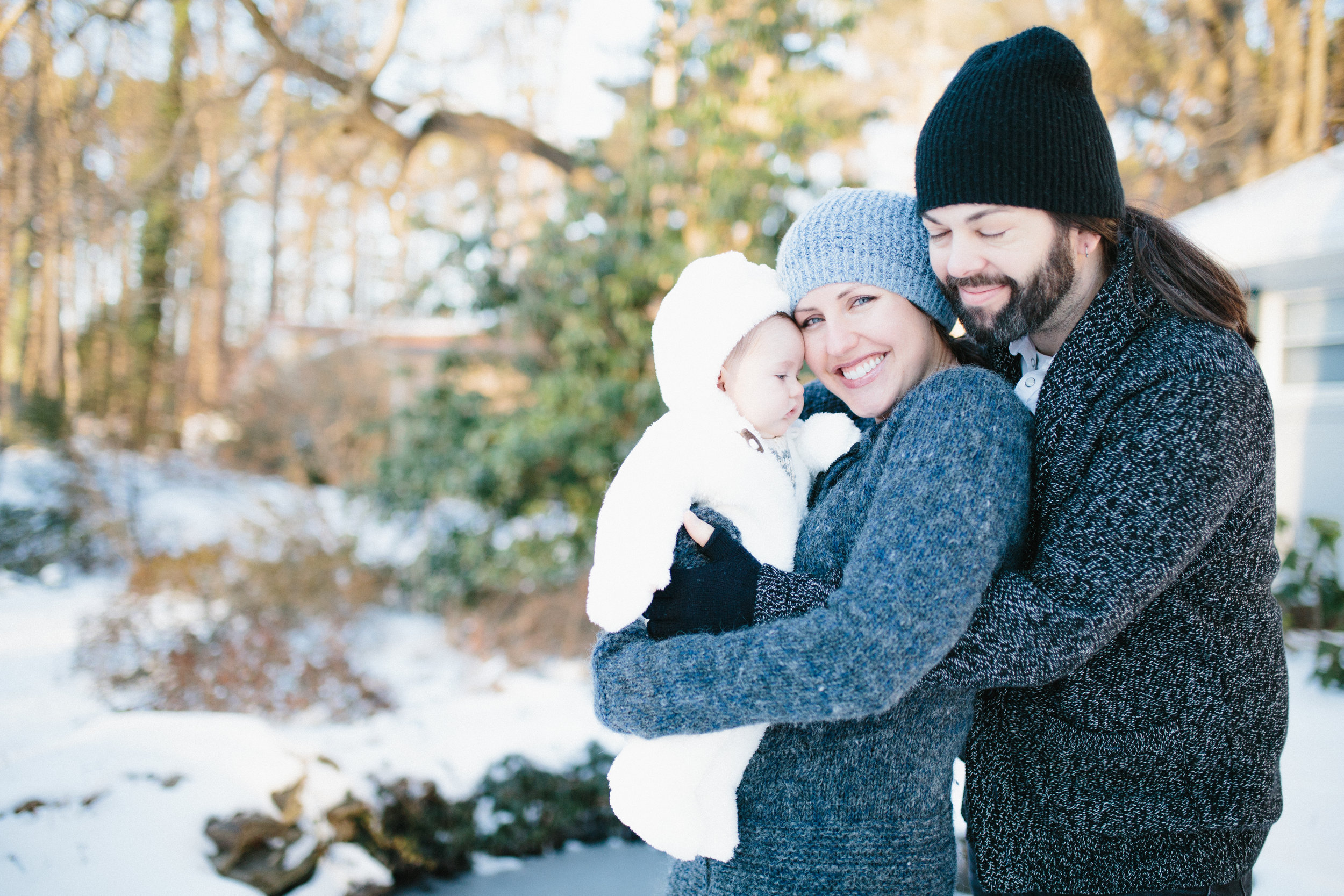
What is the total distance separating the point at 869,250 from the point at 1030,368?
415mm

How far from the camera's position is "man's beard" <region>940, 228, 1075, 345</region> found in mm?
Result: 1587

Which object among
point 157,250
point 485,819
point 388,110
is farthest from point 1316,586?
point 157,250

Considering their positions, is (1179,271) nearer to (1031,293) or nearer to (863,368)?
(1031,293)

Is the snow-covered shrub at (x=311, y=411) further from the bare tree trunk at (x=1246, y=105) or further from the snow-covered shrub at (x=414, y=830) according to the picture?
the bare tree trunk at (x=1246, y=105)

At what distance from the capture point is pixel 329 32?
840 cm

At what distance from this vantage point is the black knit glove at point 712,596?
4.74ft

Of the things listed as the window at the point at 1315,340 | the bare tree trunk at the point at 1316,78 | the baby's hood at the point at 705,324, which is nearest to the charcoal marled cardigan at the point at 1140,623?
the baby's hood at the point at 705,324

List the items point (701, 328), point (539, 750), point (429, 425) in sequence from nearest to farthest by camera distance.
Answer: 1. point (701, 328)
2. point (539, 750)
3. point (429, 425)

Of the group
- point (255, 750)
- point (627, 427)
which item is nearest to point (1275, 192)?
point (627, 427)

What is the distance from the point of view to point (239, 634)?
6789 millimetres

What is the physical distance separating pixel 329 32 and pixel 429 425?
182 inches

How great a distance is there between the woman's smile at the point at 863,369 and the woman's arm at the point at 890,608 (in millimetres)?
374

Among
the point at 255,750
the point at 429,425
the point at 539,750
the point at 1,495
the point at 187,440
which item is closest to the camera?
the point at 255,750

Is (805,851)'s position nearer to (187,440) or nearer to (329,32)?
(329,32)
